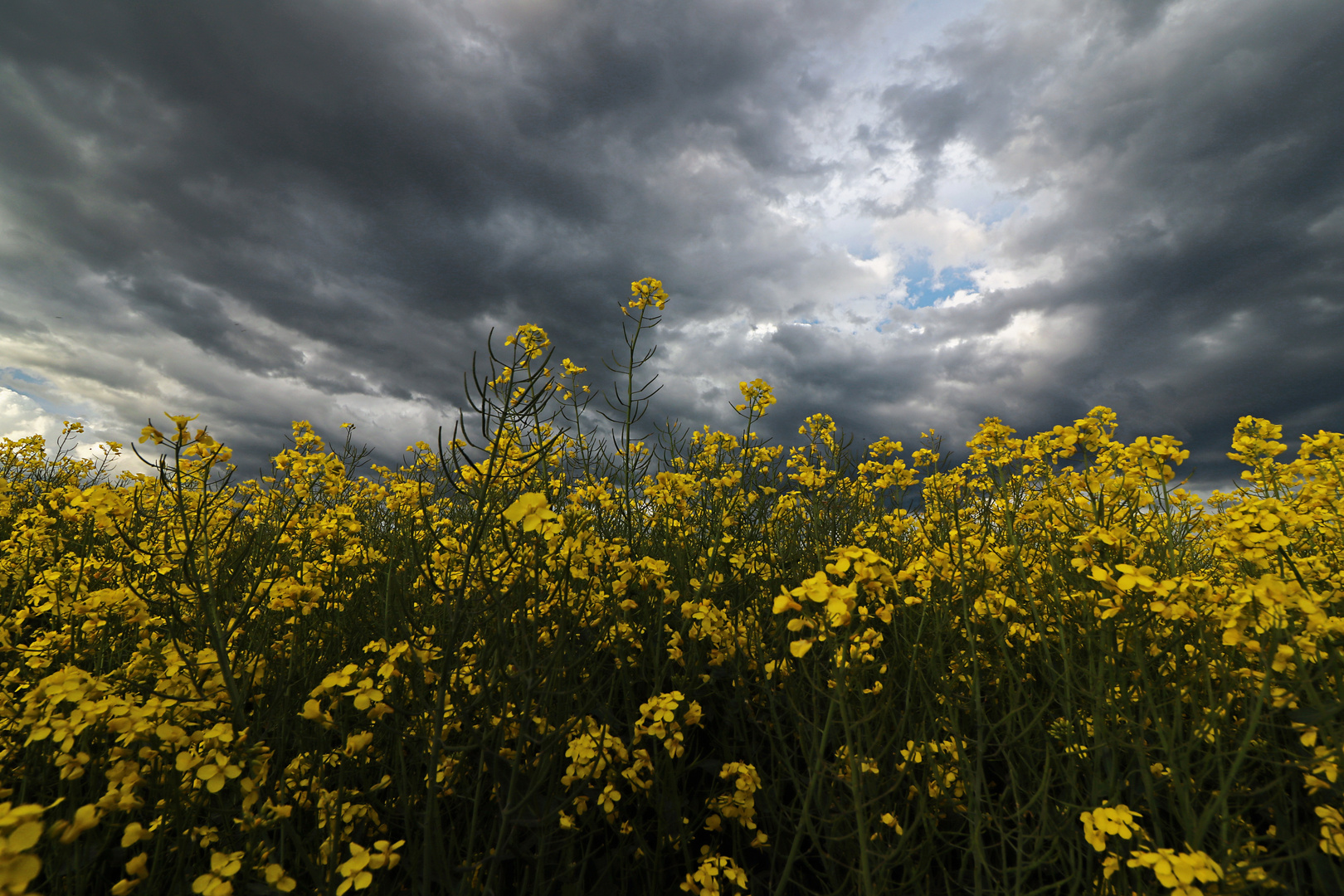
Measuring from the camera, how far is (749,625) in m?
2.65

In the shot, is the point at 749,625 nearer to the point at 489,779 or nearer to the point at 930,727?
the point at 930,727

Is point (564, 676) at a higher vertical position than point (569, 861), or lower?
higher

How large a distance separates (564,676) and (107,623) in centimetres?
257

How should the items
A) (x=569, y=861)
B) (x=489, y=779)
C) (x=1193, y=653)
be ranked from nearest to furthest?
1. (x=569, y=861)
2. (x=489, y=779)
3. (x=1193, y=653)

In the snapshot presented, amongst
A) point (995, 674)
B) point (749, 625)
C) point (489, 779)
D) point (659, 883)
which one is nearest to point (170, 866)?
point (489, 779)

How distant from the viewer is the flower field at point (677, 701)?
1.62 metres

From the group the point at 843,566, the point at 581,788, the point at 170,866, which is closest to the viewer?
the point at 843,566

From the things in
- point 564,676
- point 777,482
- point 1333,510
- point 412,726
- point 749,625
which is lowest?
point 412,726

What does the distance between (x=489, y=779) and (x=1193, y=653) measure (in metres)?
3.70

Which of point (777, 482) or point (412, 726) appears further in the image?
point (777, 482)

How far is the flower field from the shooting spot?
1616mm

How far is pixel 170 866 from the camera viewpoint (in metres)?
2.06

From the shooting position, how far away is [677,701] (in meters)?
2.07

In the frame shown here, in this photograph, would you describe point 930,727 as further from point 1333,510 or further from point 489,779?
point 1333,510
